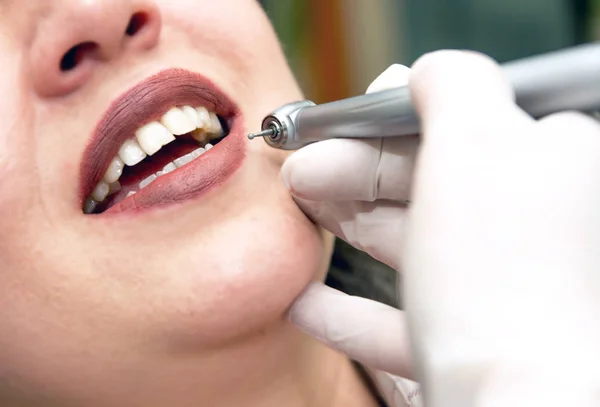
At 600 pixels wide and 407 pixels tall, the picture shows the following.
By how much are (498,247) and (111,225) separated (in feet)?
1.35

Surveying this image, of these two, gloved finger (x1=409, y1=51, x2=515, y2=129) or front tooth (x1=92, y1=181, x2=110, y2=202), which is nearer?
gloved finger (x1=409, y1=51, x2=515, y2=129)

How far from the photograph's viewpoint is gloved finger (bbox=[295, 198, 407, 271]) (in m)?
0.65

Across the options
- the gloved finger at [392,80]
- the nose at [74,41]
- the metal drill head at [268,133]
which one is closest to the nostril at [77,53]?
the nose at [74,41]

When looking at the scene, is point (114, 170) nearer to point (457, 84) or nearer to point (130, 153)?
point (130, 153)

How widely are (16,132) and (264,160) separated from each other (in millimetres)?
272

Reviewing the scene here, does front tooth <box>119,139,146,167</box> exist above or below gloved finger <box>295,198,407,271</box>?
above

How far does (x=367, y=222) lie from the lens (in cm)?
66

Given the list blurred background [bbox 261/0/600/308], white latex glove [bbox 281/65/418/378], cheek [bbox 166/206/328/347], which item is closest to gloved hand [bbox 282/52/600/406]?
white latex glove [bbox 281/65/418/378]

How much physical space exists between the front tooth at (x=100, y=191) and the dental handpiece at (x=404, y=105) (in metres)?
0.18

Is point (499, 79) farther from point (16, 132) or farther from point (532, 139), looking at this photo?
point (16, 132)

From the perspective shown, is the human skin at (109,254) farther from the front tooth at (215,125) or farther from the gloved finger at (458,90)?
the gloved finger at (458,90)

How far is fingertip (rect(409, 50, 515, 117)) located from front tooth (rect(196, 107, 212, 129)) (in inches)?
12.0

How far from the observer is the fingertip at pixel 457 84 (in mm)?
475

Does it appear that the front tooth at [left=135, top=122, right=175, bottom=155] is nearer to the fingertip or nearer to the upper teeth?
the upper teeth
